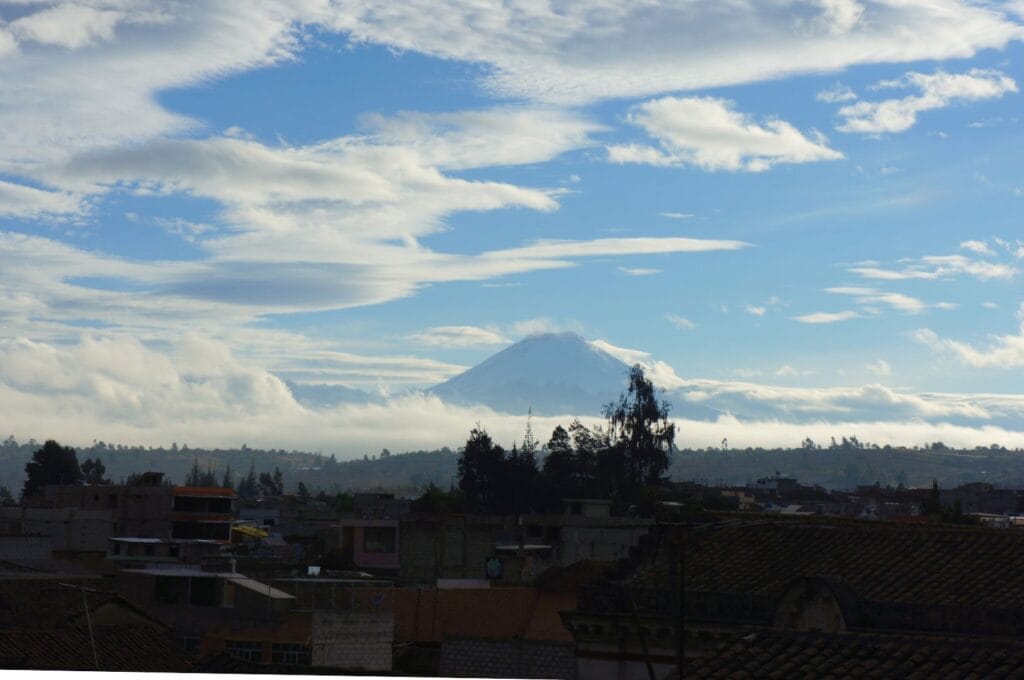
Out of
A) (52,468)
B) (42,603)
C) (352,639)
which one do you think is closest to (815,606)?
(352,639)

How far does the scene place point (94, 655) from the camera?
1980 centimetres

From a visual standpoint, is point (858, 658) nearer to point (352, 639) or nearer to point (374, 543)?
point (352, 639)

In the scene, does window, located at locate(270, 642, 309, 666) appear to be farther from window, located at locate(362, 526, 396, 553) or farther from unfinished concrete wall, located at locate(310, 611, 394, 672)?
window, located at locate(362, 526, 396, 553)

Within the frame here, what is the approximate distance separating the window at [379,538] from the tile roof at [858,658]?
119 ft

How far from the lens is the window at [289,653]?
24.6m

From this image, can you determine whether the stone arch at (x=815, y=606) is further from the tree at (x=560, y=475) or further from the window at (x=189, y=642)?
the tree at (x=560, y=475)

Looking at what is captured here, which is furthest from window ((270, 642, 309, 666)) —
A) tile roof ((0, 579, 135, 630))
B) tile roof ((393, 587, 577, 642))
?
tile roof ((393, 587, 577, 642))

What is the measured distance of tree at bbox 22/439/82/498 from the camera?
→ 84.9m

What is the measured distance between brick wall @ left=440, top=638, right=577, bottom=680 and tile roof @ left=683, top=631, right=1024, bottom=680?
8204 millimetres

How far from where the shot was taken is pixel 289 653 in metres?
24.9

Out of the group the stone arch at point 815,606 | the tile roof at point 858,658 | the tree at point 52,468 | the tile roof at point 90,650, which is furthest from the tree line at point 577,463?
the tile roof at point 858,658

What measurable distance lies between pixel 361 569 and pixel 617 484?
23.6m

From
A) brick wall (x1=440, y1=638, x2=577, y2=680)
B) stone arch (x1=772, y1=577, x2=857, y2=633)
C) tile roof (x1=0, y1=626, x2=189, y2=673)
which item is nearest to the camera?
Answer: stone arch (x1=772, y1=577, x2=857, y2=633)

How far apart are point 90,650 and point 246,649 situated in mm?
5125
